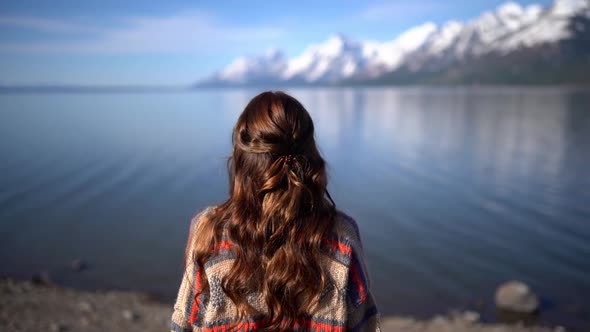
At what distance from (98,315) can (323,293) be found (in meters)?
6.41

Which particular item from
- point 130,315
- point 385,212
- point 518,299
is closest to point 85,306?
point 130,315

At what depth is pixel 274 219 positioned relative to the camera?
2.19 metres

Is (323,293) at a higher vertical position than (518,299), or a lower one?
higher

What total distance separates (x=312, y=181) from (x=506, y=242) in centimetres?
1078

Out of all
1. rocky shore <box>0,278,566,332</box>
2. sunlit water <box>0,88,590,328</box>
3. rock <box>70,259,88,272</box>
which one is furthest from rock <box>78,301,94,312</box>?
rock <box>70,259,88,272</box>

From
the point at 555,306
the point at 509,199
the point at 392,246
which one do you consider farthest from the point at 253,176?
the point at 509,199

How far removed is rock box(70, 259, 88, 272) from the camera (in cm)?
991

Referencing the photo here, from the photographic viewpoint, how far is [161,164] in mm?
20828

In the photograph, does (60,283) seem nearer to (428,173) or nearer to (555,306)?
(555,306)

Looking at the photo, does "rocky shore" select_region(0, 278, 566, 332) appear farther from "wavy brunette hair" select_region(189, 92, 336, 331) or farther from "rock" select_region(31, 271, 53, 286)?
"wavy brunette hair" select_region(189, 92, 336, 331)

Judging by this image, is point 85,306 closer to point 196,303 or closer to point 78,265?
point 78,265

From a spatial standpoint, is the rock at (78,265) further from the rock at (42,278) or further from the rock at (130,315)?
the rock at (130,315)

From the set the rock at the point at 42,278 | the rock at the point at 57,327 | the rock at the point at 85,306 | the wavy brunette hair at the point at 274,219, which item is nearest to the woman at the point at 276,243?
the wavy brunette hair at the point at 274,219

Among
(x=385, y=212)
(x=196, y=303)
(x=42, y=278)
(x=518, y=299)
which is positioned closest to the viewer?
(x=196, y=303)
